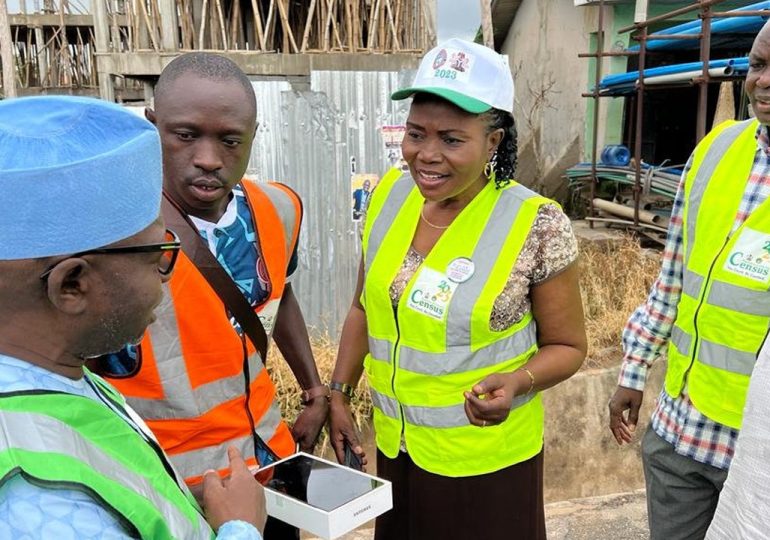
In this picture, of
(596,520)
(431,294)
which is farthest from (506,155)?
(596,520)

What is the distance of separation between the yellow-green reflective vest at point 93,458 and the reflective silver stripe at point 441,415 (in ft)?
3.34

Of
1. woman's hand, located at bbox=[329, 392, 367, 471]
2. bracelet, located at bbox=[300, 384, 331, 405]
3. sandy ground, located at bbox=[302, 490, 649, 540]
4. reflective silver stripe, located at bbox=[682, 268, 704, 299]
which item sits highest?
reflective silver stripe, located at bbox=[682, 268, 704, 299]

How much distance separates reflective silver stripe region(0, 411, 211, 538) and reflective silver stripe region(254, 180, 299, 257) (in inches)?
46.5

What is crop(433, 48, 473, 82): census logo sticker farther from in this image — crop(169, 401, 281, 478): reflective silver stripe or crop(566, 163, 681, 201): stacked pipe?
crop(566, 163, 681, 201): stacked pipe

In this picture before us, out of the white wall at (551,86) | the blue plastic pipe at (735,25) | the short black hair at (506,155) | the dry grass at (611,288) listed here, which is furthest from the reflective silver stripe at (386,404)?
the white wall at (551,86)

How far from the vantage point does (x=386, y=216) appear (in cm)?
229

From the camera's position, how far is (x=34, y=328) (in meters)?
1.02

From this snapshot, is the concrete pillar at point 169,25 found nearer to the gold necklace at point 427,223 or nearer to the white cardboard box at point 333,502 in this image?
the gold necklace at point 427,223

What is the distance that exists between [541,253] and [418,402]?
588 millimetres

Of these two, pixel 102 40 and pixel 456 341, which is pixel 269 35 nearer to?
pixel 102 40

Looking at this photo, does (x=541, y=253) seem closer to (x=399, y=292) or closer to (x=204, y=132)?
(x=399, y=292)

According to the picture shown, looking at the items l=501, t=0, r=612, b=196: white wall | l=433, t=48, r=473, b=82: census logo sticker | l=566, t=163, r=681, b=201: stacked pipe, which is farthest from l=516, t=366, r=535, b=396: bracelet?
l=501, t=0, r=612, b=196: white wall

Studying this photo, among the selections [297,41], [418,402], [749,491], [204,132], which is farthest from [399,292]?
[297,41]

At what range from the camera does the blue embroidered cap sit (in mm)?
929
